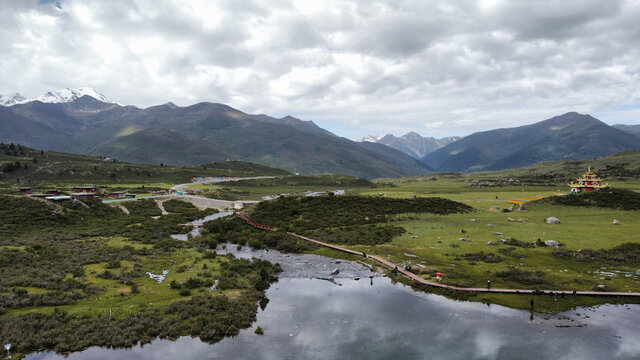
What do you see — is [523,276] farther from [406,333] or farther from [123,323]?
[123,323]

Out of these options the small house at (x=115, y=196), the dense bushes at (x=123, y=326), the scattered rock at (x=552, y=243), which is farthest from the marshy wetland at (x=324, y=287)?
the small house at (x=115, y=196)

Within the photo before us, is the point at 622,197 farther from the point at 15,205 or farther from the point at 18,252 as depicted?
the point at 15,205

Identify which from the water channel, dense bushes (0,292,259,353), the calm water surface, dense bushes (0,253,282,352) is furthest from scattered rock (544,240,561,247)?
dense bushes (0,292,259,353)

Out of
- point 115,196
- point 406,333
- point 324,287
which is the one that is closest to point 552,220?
point 324,287

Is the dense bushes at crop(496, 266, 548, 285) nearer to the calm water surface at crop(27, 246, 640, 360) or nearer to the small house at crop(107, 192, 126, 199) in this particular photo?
the calm water surface at crop(27, 246, 640, 360)

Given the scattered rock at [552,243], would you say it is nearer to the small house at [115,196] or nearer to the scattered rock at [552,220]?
the scattered rock at [552,220]

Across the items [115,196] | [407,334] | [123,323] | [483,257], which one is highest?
[115,196]
